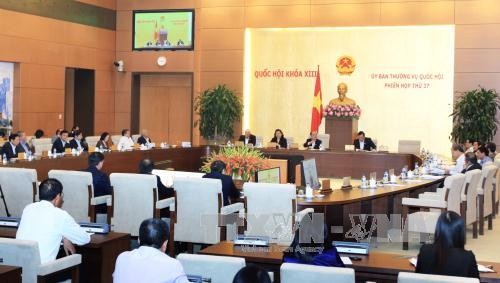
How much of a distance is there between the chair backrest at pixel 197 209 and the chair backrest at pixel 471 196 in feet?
10.4

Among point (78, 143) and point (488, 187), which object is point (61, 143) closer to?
point (78, 143)

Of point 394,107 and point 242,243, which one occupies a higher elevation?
point 394,107

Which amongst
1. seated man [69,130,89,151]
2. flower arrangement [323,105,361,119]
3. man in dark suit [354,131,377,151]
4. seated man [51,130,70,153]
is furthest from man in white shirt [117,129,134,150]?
man in dark suit [354,131,377,151]

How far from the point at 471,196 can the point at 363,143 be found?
19.0 ft

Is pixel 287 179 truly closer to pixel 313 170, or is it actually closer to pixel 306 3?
pixel 313 170

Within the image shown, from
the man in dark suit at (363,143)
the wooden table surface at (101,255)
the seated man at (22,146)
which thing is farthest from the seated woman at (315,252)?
the man in dark suit at (363,143)

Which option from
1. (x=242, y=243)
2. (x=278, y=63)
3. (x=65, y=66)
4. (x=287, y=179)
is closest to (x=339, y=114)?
(x=278, y=63)

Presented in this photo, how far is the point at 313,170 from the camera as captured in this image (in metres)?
7.52

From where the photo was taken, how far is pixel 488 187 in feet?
29.6

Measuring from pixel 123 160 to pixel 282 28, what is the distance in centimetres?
643

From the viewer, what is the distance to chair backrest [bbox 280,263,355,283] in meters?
3.14

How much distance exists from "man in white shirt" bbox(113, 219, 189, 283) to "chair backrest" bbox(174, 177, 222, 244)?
303cm

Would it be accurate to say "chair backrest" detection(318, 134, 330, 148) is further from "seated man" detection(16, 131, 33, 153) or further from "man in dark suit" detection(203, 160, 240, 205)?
"man in dark suit" detection(203, 160, 240, 205)

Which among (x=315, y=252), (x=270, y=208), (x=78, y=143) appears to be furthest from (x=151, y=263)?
(x=78, y=143)
